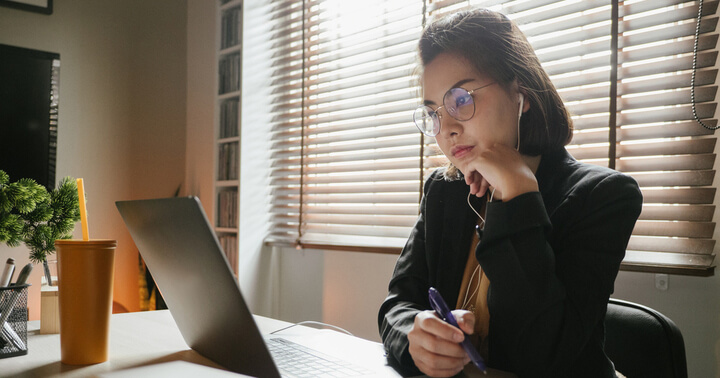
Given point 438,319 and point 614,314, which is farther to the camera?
point 614,314

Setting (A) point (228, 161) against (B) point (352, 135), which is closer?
(B) point (352, 135)

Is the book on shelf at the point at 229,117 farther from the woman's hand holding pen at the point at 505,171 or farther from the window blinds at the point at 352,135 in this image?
the woman's hand holding pen at the point at 505,171

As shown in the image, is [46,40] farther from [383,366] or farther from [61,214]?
[383,366]

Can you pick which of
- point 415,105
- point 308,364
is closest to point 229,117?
point 415,105

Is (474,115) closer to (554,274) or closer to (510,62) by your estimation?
(510,62)

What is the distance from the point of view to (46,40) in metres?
3.01

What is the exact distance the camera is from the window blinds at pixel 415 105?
1611mm

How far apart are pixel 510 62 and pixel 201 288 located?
755 mm

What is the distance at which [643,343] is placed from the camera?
96 cm

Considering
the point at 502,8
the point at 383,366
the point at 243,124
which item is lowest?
the point at 383,366

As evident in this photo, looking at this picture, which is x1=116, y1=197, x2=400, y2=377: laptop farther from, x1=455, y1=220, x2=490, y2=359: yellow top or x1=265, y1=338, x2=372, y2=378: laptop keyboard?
x1=455, y1=220, x2=490, y2=359: yellow top

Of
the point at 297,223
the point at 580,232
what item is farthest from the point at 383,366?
the point at 297,223

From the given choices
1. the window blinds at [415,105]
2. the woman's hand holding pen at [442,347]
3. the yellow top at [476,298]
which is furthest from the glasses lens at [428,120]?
the window blinds at [415,105]

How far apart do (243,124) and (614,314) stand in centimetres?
231
